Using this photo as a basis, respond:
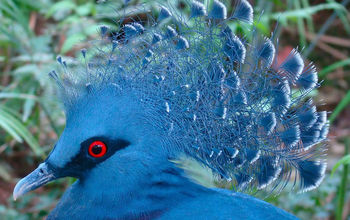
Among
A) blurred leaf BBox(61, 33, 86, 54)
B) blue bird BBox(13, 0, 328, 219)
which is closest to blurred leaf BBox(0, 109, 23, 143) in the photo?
blue bird BBox(13, 0, 328, 219)

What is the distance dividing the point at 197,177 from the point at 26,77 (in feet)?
4.86

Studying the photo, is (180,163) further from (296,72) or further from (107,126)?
(296,72)

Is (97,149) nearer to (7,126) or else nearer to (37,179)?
(37,179)

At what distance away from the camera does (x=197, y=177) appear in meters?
1.68

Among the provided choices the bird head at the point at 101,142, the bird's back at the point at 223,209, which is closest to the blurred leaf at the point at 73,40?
the bird head at the point at 101,142

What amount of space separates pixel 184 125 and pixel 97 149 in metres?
0.30

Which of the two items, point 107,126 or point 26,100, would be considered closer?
point 107,126

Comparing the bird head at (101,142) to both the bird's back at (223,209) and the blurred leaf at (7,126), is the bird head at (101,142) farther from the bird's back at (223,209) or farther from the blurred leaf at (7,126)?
the blurred leaf at (7,126)

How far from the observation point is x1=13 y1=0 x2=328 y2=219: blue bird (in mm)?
1626

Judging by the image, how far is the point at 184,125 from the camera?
1640 mm

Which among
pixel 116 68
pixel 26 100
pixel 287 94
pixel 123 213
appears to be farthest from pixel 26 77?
pixel 287 94

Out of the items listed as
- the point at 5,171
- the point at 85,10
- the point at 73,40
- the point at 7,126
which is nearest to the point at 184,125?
the point at 7,126

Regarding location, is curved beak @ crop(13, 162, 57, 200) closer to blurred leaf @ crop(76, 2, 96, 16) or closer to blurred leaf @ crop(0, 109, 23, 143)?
blurred leaf @ crop(0, 109, 23, 143)

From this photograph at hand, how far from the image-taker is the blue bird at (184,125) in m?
1.63
